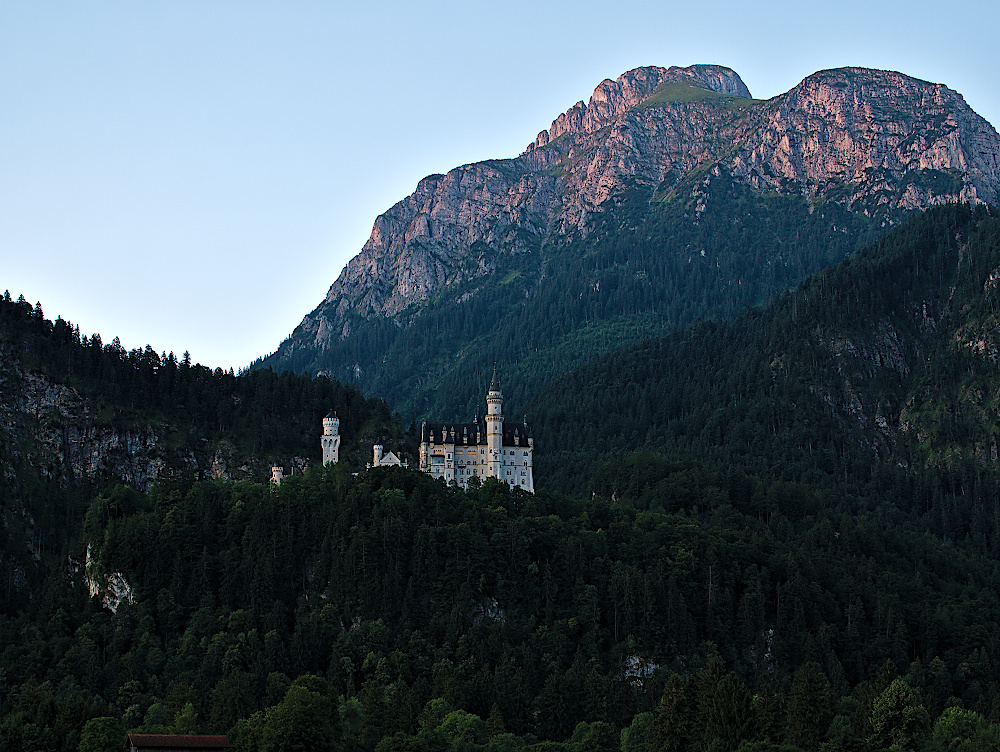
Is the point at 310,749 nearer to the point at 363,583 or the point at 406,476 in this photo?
the point at 363,583

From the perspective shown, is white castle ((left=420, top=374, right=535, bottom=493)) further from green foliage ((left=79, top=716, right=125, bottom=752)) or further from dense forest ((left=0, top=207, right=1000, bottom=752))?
green foliage ((left=79, top=716, right=125, bottom=752))

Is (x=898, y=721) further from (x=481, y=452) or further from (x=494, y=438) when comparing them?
(x=481, y=452)

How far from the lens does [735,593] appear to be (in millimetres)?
179625

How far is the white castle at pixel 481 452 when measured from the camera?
193m

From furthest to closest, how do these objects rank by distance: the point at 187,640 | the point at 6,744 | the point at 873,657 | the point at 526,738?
the point at 873,657
the point at 187,640
the point at 526,738
the point at 6,744

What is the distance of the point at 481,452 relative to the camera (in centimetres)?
19412

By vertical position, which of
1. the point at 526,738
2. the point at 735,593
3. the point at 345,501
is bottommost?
the point at 526,738

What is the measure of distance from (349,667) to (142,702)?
22.2 meters

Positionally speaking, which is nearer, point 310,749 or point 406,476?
point 310,749

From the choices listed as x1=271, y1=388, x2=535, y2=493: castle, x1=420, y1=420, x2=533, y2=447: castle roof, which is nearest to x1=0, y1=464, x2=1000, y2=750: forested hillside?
x1=271, y1=388, x2=535, y2=493: castle

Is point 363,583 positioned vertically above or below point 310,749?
above

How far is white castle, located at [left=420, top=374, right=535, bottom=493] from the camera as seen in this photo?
192875 millimetres

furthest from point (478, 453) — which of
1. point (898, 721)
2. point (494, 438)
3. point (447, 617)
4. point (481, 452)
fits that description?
point (898, 721)

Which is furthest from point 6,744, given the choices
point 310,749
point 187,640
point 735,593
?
point 735,593
